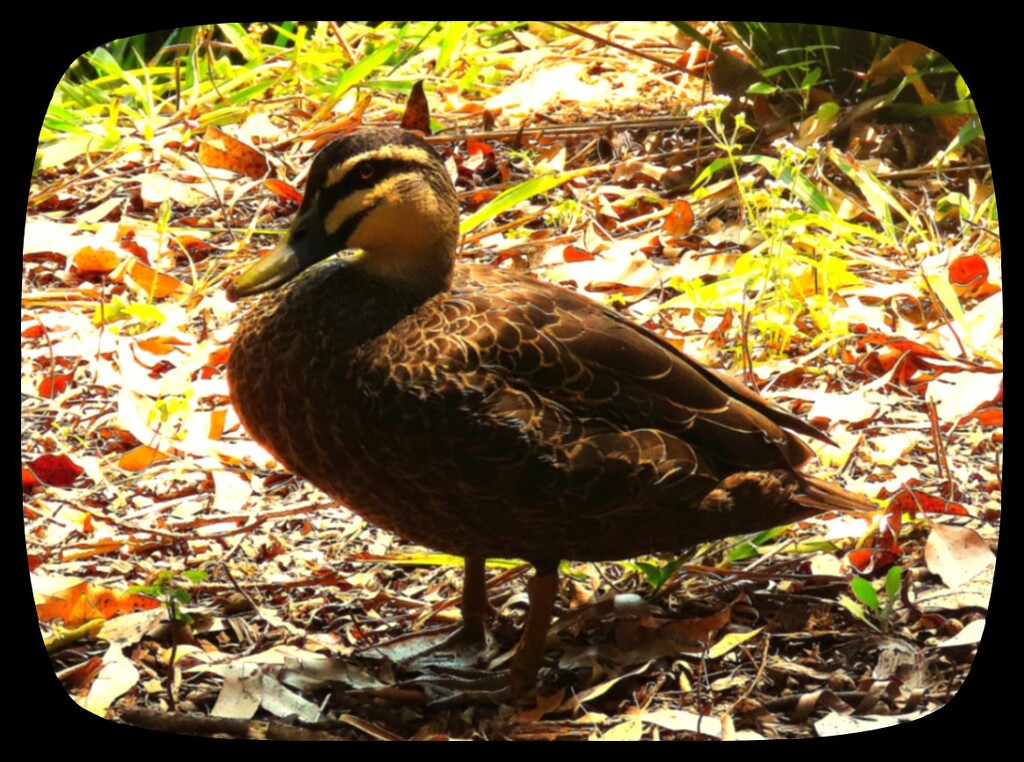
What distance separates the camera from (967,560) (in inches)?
147

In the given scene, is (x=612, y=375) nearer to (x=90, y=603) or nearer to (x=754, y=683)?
(x=754, y=683)

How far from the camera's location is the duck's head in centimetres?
351

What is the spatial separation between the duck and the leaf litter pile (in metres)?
0.08

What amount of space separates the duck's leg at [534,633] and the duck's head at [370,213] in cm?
56

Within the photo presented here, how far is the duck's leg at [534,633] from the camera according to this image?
3717 mm

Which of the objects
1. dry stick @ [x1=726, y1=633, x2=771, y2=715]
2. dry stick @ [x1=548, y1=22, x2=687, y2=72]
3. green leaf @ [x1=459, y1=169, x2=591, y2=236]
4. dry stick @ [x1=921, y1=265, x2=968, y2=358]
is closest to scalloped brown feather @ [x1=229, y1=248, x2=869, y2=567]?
green leaf @ [x1=459, y1=169, x2=591, y2=236]

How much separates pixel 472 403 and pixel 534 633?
44 cm

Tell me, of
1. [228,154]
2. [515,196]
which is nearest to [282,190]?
[228,154]

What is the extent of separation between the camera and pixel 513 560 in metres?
3.80

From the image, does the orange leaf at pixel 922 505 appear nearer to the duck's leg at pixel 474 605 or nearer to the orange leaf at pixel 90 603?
the duck's leg at pixel 474 605

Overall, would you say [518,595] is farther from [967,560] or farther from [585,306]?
[967,560]

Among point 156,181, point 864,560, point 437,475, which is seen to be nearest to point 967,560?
point 864,560

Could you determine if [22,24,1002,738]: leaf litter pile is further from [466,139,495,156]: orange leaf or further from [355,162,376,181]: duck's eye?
[355,162,376,181]: duck's eye

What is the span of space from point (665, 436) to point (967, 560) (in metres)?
0.57
